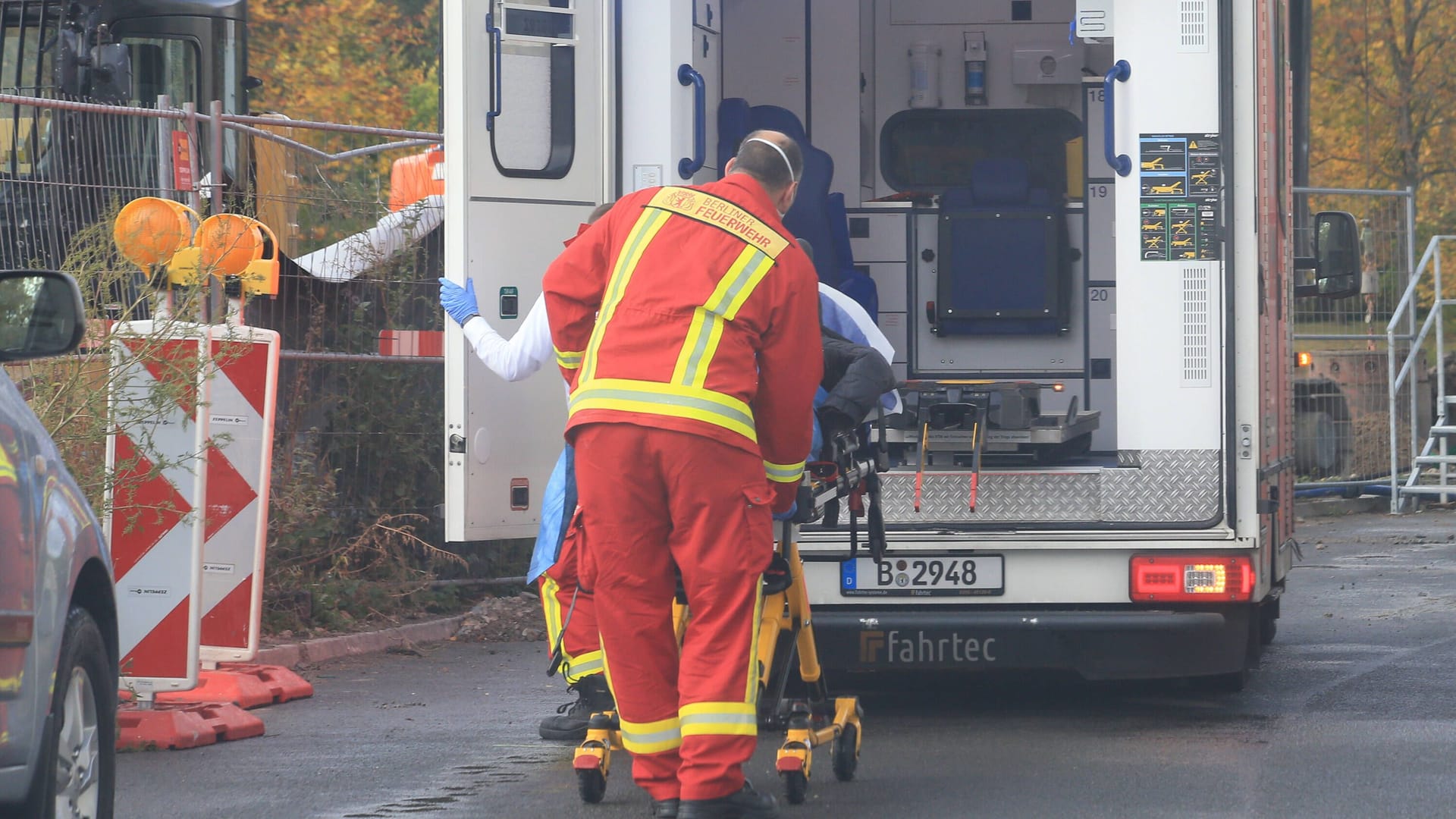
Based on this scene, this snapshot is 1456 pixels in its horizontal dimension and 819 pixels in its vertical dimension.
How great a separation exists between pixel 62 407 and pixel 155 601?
703 millimetres

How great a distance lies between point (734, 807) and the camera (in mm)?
4852

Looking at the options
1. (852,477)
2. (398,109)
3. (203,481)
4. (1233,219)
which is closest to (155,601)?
(203,481)

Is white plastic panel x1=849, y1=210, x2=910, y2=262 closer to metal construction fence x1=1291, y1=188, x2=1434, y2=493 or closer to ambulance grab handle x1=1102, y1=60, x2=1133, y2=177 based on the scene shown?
ambulance grab handle x1=1102, y1=60, x2=1133, y2=177

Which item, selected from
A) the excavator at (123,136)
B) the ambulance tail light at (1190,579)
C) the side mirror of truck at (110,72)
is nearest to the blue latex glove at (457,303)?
the excavator at (123,136)

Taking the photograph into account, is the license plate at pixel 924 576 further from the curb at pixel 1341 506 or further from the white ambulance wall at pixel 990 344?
the curb at pixel 1341 506

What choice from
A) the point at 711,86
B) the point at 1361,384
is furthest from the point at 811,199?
the point at 1361,384

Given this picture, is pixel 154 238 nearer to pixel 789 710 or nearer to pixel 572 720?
pixel 572 720

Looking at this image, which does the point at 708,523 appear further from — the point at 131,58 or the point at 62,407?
the point at 131,58

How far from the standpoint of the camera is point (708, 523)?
489cm

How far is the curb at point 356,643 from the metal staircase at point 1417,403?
30.3 feet

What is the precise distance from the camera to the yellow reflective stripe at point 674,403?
4.88 m

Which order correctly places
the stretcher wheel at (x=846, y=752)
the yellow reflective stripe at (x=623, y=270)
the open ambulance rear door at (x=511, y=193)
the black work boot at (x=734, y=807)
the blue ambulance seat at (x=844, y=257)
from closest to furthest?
1. the black work boot at (x=734, y=807)
2. the yellow reflective stripe at (x=623, y=270)
3. the stretcher wheel at (x=846, y=752)
4. the open ambulance rear door at (x=511, y=193)
5. the blue ambulance seat at (x=844, y=257)

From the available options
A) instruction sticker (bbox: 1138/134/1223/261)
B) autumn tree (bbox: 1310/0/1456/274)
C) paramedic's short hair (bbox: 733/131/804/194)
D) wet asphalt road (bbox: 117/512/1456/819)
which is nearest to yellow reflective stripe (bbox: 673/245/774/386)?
paramedic's short hair (bbox: 733/131/804/194)

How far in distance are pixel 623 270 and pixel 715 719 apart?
3.79 feet
